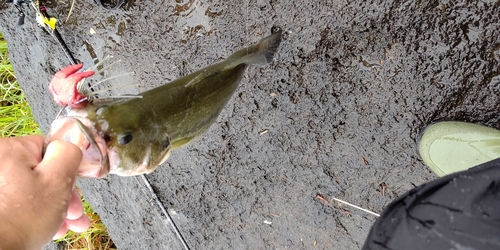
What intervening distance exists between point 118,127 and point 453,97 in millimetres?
2006

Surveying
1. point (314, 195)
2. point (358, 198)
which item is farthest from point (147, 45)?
point (358, 198)

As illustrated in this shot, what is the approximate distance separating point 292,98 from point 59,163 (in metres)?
1.75

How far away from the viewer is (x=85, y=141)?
1.72 metres

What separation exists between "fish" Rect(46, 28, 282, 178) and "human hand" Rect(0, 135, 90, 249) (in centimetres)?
15

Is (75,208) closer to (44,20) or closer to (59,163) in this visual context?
(59,163)

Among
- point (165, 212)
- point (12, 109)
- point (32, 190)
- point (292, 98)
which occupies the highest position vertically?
point (32, 190)

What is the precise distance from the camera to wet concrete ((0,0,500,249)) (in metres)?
2.50

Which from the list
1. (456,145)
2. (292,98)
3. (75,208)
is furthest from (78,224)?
(456,145)

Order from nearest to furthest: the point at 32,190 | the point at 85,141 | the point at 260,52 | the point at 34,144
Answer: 1. the point at 32,190
2. the point at 34,144
3. the point at 85,141
4. the point at 260,52

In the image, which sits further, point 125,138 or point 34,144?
point 125,138

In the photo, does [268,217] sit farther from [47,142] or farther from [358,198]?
[47,142]

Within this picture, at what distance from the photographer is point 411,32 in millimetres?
2484

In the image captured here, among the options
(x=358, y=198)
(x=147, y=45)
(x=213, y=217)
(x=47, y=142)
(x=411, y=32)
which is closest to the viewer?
(x=47, y=142)

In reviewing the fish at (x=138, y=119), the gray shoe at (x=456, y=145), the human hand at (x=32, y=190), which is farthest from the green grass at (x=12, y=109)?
the gray shoe at (x=456, y=145)
